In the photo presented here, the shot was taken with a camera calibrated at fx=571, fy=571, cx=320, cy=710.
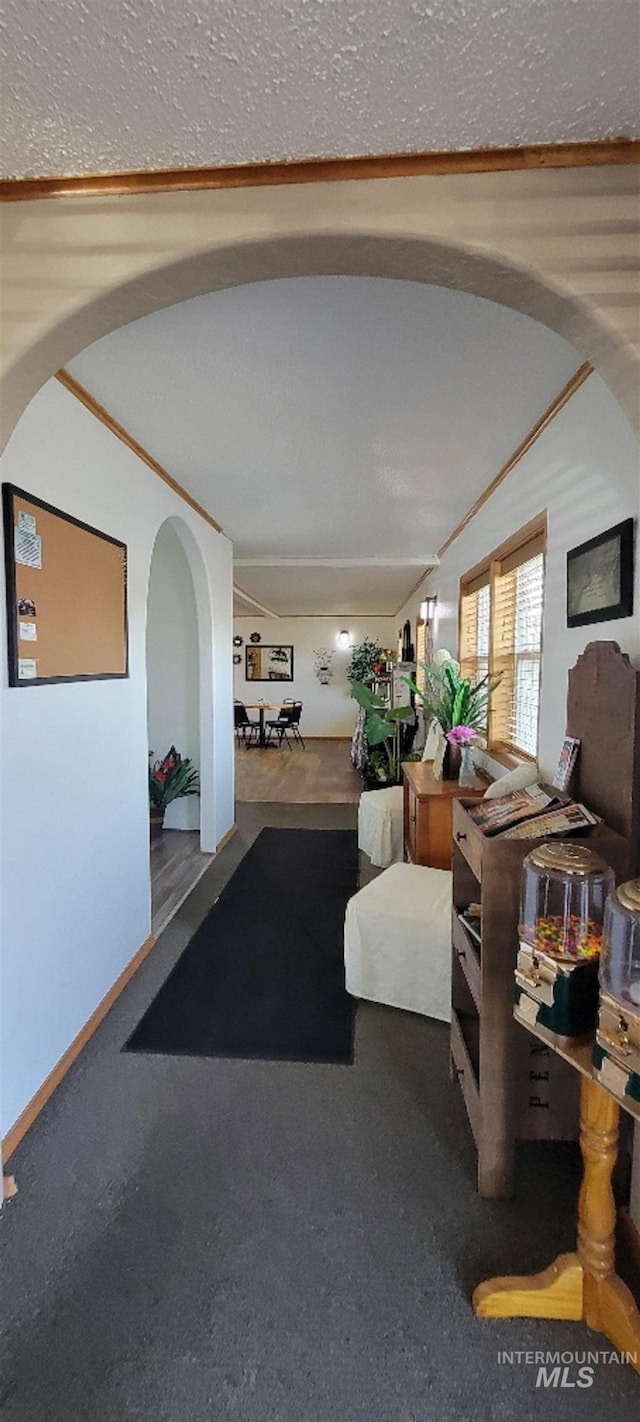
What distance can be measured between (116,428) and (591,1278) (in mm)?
2997

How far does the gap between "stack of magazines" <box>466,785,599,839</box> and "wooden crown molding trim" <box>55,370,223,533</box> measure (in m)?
1.73

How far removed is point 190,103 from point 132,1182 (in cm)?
241

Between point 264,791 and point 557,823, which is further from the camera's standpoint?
point 264,791

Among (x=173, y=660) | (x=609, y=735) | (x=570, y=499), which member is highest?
(x=570, y=499)

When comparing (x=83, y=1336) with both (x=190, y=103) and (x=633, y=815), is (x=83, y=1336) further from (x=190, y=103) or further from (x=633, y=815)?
(x=190, y=103)

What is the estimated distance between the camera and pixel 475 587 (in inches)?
155

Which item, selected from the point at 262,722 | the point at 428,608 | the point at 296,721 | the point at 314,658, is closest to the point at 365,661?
the point at 314,658

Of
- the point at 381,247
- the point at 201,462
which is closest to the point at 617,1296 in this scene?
the point at 381,247

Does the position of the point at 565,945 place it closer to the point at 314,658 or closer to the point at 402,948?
the point at 402,948

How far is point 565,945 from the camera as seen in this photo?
1143 mm

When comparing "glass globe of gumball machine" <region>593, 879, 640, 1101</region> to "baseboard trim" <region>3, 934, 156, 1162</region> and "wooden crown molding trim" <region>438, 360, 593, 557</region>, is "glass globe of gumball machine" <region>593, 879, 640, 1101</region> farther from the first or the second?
"baseboard trim" <region>3, 934, 156, 1162</region>

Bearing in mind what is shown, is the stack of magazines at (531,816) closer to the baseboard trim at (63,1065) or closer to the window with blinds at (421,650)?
the baseboard trim at (63,1065)

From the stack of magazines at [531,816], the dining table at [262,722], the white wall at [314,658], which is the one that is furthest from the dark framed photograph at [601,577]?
the white wall at [314,658]

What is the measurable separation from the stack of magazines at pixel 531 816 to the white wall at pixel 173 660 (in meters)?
3.25
